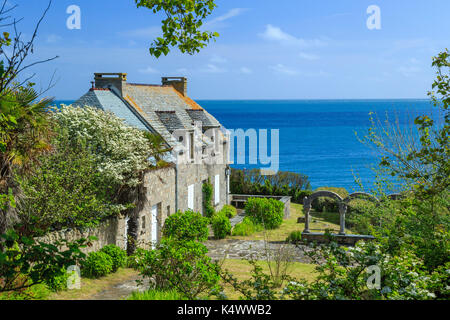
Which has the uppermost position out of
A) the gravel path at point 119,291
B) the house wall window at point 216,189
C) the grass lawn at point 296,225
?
the house wall window at point 216,189

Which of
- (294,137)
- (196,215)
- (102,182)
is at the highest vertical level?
(294,137)

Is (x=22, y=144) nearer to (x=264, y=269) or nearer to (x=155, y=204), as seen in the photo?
(x=155, y=204)

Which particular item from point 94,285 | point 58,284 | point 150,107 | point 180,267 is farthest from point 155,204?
point 180,267

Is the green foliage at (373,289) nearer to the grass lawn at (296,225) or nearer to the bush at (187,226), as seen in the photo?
the bush at (187,226)

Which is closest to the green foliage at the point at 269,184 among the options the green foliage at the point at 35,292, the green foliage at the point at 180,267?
the green foliage at the point at 180,267

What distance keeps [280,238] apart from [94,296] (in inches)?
599

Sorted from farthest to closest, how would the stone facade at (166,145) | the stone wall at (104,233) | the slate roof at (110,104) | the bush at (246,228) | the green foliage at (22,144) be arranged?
1. the bush at (246,228)
2. the slate roof at (110,104)
3. the stone facade at (166,145)
4. the stone wall at (104,233)
5. the green foliage at (22,144)

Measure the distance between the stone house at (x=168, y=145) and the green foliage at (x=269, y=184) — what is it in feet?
20.6

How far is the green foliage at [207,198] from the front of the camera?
28656 mm

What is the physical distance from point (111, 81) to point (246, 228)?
1206cm

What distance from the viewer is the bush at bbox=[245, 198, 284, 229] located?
2936 cm
